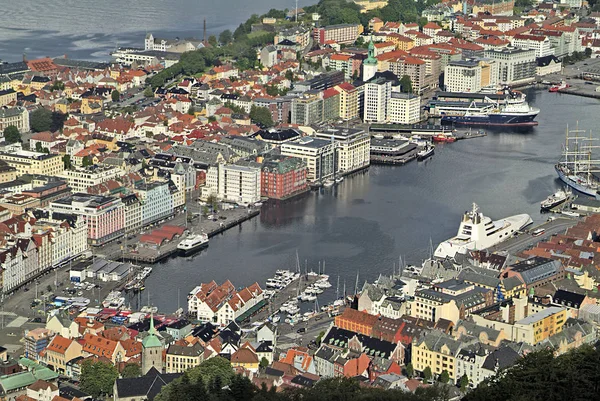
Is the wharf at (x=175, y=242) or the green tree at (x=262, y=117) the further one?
the green tree at (x=262, y=117)

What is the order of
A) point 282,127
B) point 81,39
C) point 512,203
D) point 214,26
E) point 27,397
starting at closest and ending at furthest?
point 27,397
point 512,203
point 282,127
point 81,39
point 214,26

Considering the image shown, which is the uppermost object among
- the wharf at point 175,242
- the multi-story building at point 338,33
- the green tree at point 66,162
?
the multi-story building at point 338,33

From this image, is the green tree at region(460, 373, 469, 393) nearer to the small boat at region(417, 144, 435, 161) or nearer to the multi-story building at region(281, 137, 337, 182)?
the multi-story building at region(281, 137, 337, 182)

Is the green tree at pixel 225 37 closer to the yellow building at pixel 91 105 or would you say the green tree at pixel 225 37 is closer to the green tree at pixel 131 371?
the yellow building at pixel 91 105

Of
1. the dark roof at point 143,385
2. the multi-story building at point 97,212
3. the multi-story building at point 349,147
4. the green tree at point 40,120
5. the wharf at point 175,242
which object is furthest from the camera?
the green tree at point 40,120

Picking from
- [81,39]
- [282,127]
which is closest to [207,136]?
[282,127]

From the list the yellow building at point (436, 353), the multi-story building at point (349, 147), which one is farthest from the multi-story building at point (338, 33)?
the yellow building at point (436, 353)

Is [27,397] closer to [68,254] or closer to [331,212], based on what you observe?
[68,254]
